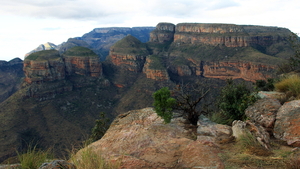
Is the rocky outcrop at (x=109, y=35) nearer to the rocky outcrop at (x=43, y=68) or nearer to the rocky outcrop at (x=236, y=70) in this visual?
the rocky outcrop at (x=43, y=68)

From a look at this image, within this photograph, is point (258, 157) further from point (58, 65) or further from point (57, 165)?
point (58, 65)

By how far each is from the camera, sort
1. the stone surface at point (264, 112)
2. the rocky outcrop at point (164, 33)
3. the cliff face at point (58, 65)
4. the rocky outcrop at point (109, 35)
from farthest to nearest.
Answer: the rocky outcrop at point (109, 35), the rocky outcrop at point (164, 33), the cliff face at point (58, 65), the stone surface at point (264, 112)

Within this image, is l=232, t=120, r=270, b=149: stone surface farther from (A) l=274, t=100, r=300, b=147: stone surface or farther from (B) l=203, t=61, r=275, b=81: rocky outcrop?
(B) l=203, t=61, r=275, b=81: rocky outcrop

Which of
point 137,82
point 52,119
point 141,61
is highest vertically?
point 141,61

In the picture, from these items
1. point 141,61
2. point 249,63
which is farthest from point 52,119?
point 249,63

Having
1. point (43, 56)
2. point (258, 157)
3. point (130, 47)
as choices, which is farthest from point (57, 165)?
point (130, 47)

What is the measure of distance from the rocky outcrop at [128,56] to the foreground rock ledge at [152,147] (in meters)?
59.1

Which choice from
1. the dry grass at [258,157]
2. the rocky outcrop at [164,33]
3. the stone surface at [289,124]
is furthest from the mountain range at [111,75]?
the stone surface at [289,124]

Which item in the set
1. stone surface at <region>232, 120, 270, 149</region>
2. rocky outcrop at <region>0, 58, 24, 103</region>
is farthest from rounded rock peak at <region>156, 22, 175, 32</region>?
stone surface at <region>232, 120, 270, 149</region>

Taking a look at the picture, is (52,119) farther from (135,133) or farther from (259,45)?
(259,45)

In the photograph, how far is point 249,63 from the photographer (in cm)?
5453

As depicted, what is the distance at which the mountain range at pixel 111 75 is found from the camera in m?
38.7

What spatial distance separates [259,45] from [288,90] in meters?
64.0

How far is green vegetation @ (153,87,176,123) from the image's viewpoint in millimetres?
7806
